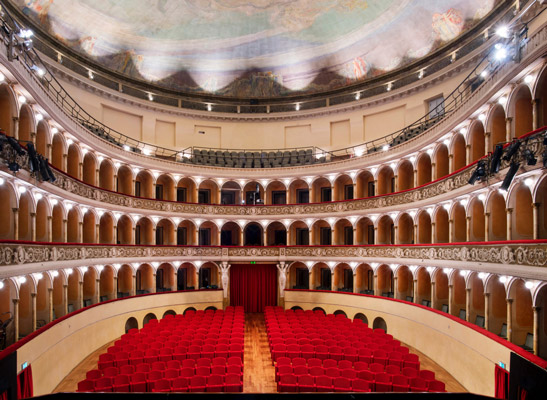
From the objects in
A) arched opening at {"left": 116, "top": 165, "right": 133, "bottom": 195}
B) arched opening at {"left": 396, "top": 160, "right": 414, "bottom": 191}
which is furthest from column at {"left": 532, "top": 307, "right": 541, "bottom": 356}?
arched opening at {"left": 116, "top": 165, "right": 133, "bottom": 195}

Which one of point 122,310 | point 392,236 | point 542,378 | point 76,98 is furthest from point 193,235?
point 542,378

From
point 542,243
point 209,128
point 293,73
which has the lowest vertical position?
point 542,243

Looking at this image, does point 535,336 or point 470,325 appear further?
point 470,325

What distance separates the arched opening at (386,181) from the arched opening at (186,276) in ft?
50.7

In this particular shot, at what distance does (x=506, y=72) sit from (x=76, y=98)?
80.6 ft

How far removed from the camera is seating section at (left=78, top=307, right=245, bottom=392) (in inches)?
491

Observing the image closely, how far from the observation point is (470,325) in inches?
596

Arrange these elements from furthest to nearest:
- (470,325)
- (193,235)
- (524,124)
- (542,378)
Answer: (193,235), (470,325), (524,124), (542,378)

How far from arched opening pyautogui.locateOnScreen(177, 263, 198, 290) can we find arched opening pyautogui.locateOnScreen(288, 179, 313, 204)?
961 cm

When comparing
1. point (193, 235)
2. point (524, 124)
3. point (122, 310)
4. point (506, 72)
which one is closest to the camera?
point (506, 72)

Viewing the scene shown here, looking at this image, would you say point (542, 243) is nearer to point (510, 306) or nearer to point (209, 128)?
point (510, 306)

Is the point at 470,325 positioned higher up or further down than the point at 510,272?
further down

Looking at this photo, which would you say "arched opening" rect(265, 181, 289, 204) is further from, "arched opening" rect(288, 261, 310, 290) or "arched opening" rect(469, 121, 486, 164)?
"arched opening" rect(469, 121, 486, 164)

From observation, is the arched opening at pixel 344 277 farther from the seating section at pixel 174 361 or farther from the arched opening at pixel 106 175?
the arched opening at pixel 106 175
